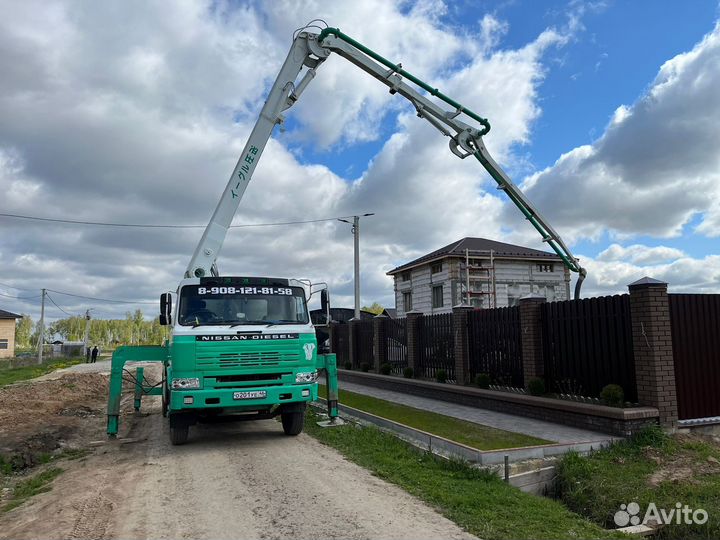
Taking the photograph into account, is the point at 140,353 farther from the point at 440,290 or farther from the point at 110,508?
the point at 440,290

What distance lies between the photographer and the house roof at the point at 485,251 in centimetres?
2555

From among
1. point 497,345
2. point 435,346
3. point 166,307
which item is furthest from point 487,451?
point 435,346

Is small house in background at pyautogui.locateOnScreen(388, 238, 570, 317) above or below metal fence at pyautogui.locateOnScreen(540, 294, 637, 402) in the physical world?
above

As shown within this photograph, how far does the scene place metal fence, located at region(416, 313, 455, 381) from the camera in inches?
595

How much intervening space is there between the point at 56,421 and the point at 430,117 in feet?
40.4

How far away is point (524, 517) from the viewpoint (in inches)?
207

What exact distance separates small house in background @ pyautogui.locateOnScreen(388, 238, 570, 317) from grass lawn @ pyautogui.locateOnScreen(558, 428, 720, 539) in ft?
54.1

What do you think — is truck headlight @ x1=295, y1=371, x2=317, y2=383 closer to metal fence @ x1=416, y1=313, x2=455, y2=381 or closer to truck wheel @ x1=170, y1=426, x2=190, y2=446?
truck wheel @ x1=170, y1=426, x2=190, y2=446

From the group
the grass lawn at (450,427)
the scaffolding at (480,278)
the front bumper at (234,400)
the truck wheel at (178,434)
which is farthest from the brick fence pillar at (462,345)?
the scaffolding at (480,278)

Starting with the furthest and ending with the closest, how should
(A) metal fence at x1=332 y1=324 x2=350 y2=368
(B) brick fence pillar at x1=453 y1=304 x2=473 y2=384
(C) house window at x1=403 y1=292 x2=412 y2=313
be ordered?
(C) house window at x1=403 y1=292 x2=412 y2=313
(A) metal fence at x1=332 y1=324 x2=350 y2=368
(B) brick fence pillar at x1=453 y1=304 x2=473 y2=384

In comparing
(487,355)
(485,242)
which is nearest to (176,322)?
(487,355)

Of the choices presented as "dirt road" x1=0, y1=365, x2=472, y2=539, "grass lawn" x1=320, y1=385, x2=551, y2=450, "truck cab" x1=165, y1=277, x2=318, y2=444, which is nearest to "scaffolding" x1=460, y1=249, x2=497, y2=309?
"grass lawn" x1=320, y1=385, x2=551, y2=450

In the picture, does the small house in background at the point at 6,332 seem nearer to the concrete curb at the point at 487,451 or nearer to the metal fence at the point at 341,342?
the metal fence at the point at 341,342

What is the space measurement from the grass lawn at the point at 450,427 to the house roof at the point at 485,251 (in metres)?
13.7
